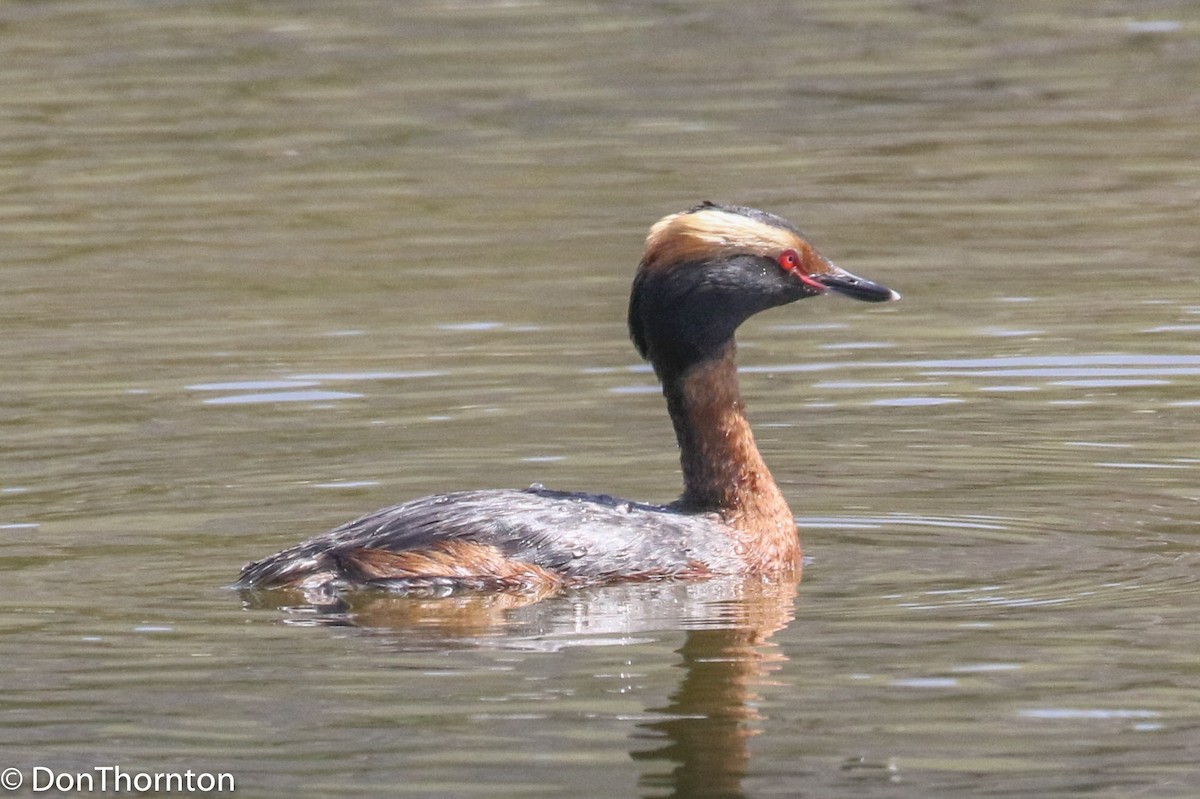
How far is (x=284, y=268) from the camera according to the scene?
14.2 metres

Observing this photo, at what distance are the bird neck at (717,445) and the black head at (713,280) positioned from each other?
2.5 inches

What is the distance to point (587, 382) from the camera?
11.1m

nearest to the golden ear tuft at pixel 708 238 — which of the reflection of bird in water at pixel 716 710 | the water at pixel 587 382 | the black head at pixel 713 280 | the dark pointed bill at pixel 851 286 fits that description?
the black head at pixel 713 280

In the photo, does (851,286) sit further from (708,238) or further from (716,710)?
(716,710)

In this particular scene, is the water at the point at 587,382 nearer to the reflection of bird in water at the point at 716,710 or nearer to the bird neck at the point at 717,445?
the reflection of bird in water at the point at 716,710

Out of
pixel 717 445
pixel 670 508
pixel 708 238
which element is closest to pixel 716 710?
pixel 670 508

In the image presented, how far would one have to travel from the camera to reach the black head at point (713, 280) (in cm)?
863

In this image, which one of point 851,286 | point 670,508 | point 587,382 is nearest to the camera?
point 670,508

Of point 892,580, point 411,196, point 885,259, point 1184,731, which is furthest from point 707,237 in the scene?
point 411,196

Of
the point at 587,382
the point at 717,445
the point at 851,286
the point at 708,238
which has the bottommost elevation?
the point at 587,382

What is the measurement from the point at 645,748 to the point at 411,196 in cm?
988

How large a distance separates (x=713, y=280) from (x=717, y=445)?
604mm

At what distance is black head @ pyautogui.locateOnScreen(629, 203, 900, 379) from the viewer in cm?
863

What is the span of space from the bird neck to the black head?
64 mm
